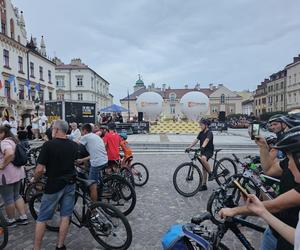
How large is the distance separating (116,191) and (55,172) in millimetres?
2164

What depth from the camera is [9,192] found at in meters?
4.88

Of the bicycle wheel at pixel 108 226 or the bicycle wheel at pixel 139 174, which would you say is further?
the bicycle wheel at pixel 139 174

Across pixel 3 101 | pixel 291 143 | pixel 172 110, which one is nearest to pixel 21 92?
pixel 3 101

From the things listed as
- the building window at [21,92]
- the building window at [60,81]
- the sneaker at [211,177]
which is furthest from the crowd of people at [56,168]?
the building window at [60,81]

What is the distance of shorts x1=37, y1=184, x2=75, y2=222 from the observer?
3.64 m

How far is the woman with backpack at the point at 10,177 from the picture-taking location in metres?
4.61

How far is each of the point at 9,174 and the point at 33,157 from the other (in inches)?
182

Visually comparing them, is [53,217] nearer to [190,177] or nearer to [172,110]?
Result: [190,177]

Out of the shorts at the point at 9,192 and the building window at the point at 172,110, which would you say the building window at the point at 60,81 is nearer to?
the building window at the point at 172,110

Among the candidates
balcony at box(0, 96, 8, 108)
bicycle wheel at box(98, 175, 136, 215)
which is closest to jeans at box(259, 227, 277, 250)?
bicycle wheel at box(98, 175, 136, 215)

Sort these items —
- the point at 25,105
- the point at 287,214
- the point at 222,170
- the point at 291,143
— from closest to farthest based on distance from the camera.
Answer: the point at 291,143 < the point at 287,214 < the point at 222,170 < the point at 25,105

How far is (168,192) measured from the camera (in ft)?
23.1

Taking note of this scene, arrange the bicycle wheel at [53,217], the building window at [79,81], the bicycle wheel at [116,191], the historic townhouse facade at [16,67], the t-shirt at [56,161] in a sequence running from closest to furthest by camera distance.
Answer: the t-shirt at [56,161]
the bicycle wheel at [53,217]
the bicycle wheel at [116,191]
the historic townhouse facade at [16,67]
the building window at [79,81]

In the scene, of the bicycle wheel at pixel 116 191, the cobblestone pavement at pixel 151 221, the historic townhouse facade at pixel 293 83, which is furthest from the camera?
the historic townhouse facade at pixel 293 83
